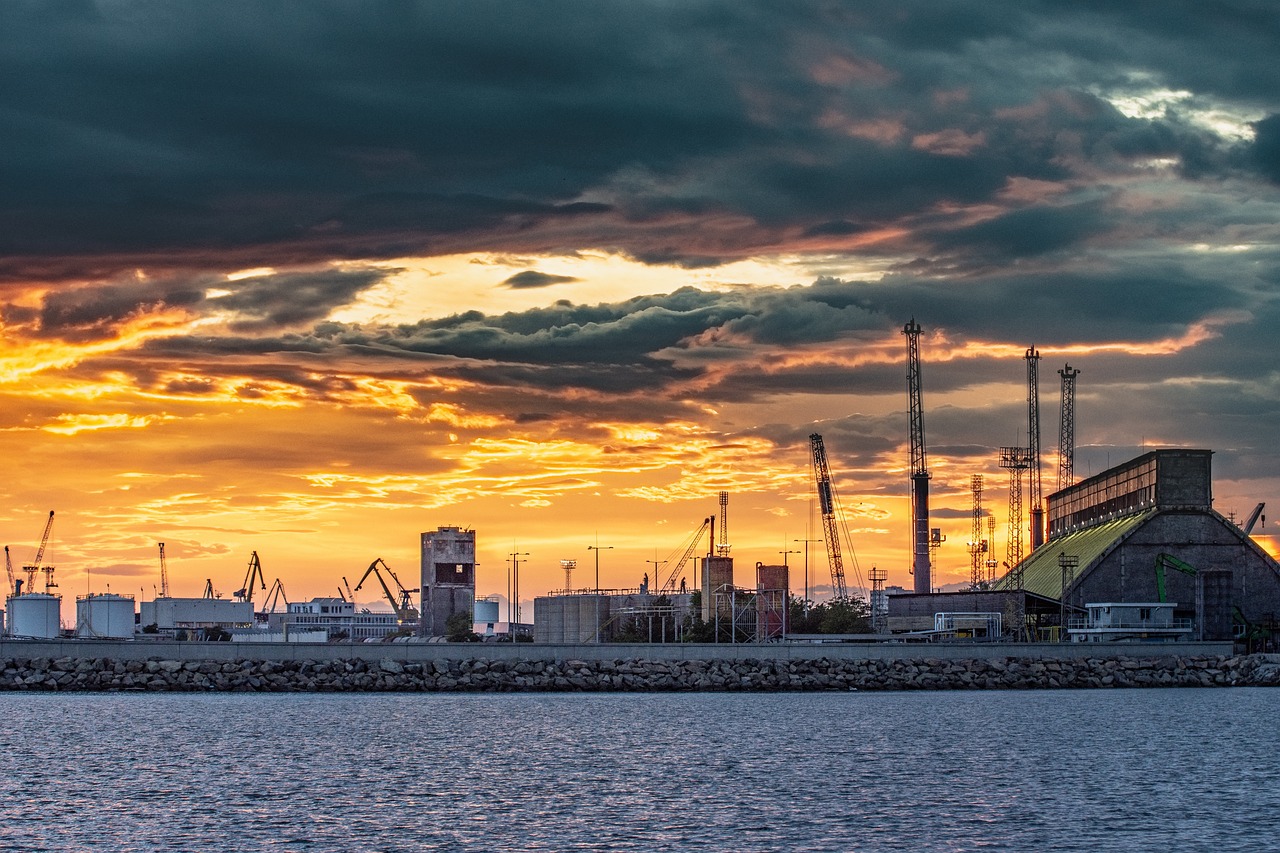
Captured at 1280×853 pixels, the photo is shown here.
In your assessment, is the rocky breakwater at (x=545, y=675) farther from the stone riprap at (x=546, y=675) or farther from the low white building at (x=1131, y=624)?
the low white building at (x=1131, y=624)

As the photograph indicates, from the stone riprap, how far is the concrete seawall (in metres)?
0.09

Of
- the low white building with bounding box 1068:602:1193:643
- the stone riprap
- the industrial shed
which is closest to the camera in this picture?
the stone riprap

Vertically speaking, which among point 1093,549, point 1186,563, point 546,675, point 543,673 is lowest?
point 546,675

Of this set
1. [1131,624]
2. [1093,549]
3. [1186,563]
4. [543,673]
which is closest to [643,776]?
[543,673]

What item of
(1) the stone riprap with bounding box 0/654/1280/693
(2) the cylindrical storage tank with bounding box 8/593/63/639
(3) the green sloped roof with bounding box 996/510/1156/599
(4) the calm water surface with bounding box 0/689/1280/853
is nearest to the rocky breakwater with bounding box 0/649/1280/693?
(1) the stone riprap with bounding box 0/654/1280/693

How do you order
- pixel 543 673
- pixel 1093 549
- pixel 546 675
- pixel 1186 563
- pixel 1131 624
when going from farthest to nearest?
1. pixel 1093 549
2. pixel 1186 563
3. pixel 1131 624
4. pixel 543 673
5. pixel 546 675

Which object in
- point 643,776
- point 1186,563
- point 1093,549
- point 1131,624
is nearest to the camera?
point 643,776

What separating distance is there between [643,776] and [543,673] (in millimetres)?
63244

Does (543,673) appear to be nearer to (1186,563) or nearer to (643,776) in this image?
(643,776)

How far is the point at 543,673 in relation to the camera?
467 ft

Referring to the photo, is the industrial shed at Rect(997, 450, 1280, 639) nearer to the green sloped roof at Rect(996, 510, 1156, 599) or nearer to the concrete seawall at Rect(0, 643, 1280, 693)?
the green sloped roof at Rect(996, 510, 1156, 599)

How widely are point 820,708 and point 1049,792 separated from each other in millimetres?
51092

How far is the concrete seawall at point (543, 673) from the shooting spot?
464ft

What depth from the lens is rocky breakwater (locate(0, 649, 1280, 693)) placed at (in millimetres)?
141125
